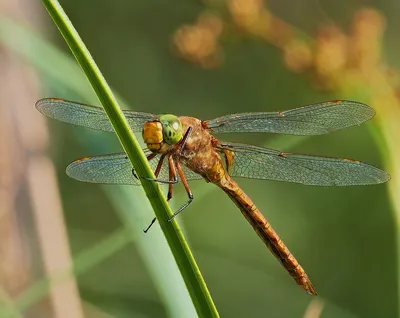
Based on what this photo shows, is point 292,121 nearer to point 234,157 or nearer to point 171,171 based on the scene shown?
point 234,157

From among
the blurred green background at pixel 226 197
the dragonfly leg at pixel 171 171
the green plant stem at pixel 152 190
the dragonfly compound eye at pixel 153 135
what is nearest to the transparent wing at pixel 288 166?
the blurred green background at pixel 226 197

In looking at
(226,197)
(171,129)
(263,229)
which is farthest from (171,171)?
(226,197)

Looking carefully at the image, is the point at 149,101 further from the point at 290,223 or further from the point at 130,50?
the point at 290,223

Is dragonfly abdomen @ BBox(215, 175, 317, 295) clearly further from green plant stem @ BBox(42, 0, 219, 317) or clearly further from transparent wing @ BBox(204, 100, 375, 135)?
green plant stem @ BBox(42, 0, 219, 317)

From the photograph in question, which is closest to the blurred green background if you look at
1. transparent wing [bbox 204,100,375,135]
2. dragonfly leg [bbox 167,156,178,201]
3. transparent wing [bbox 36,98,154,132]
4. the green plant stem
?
transparent wing [bbox 204,100,375,135]

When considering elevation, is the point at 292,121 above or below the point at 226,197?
below

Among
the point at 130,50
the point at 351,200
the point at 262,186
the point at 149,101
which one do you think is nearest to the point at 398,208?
the point at 351,200
